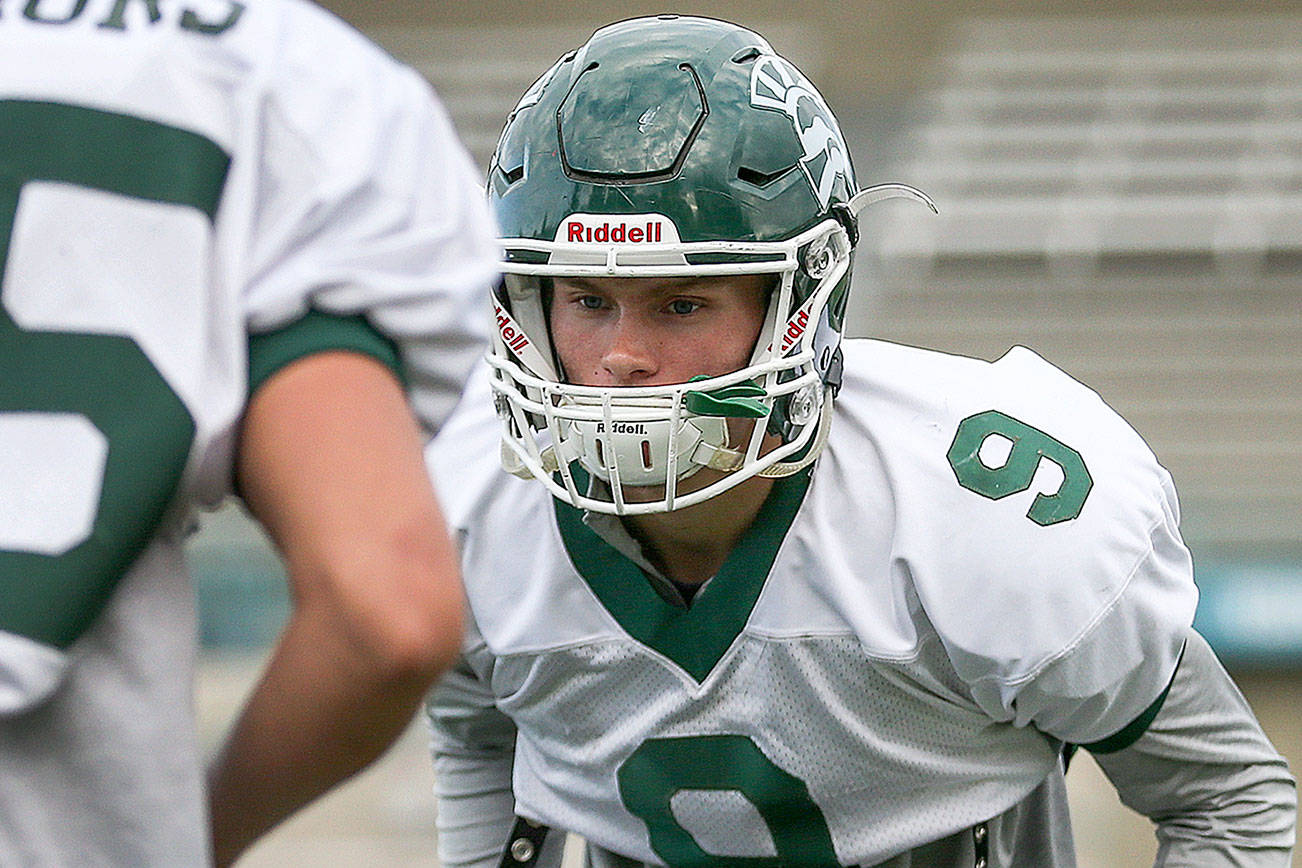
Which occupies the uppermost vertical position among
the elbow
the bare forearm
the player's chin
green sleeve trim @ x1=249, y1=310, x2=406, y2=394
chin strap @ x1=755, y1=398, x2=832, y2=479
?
green sleeve trim @ x1=249, y1=310, x2=406, y2=394

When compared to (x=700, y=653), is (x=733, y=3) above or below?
below

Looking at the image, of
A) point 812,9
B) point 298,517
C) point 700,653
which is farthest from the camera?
point 812,9

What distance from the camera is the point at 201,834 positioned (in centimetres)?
100

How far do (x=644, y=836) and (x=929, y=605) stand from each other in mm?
456

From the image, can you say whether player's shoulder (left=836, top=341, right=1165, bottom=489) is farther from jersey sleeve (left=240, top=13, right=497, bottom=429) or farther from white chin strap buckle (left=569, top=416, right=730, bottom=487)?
jersey sleeve (left=240, top=13, right=497, bottom=429)

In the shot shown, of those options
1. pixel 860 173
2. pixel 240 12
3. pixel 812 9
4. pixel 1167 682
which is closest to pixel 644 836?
pixel 1167 682

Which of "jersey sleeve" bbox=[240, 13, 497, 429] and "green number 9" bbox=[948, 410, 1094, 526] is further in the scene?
"green number 9" bbox=[948, 410, 1094, 526]

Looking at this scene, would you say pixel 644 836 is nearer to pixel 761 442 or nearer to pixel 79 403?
pixel 761 442

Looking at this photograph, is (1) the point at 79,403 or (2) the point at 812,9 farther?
(2) the point at 812,9

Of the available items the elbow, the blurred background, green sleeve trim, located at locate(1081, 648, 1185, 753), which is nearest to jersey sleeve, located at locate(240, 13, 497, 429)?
the elbow

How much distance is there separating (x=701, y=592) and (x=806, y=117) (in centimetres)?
56

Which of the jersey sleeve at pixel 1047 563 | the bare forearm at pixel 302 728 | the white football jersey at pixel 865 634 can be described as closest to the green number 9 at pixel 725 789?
the white football jersey at pixel 865 634

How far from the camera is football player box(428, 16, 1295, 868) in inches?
71.9

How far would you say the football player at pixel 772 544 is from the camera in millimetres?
1827
